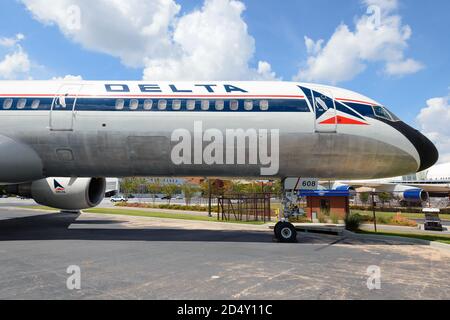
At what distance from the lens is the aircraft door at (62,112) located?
11594mm

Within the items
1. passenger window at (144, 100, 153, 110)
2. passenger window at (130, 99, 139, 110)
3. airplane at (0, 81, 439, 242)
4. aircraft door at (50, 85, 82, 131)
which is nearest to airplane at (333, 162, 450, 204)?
airplane at (0, 81, 439, 242)

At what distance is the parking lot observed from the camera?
19.2 feet

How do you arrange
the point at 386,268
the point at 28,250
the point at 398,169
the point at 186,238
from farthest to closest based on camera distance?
1. the point at 186,238
2. the point at 398,169
3. the point at 28,250
4. the point at 386,268

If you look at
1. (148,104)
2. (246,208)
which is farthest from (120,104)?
(246,208)

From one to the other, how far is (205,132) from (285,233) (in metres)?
4.63

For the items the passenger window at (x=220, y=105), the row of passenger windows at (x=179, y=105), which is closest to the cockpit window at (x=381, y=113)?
the row of passenger windows at (x=179, y=105)

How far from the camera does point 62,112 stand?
38.2 feet

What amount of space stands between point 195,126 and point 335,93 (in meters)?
5.26

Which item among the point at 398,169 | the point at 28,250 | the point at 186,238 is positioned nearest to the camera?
the point at 28,250

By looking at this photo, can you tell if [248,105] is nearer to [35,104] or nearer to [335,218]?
[35,104]

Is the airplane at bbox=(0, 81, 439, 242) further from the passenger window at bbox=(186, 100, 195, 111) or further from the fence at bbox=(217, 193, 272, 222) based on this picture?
the fence at bbox=(217, 193, 272, 222)
